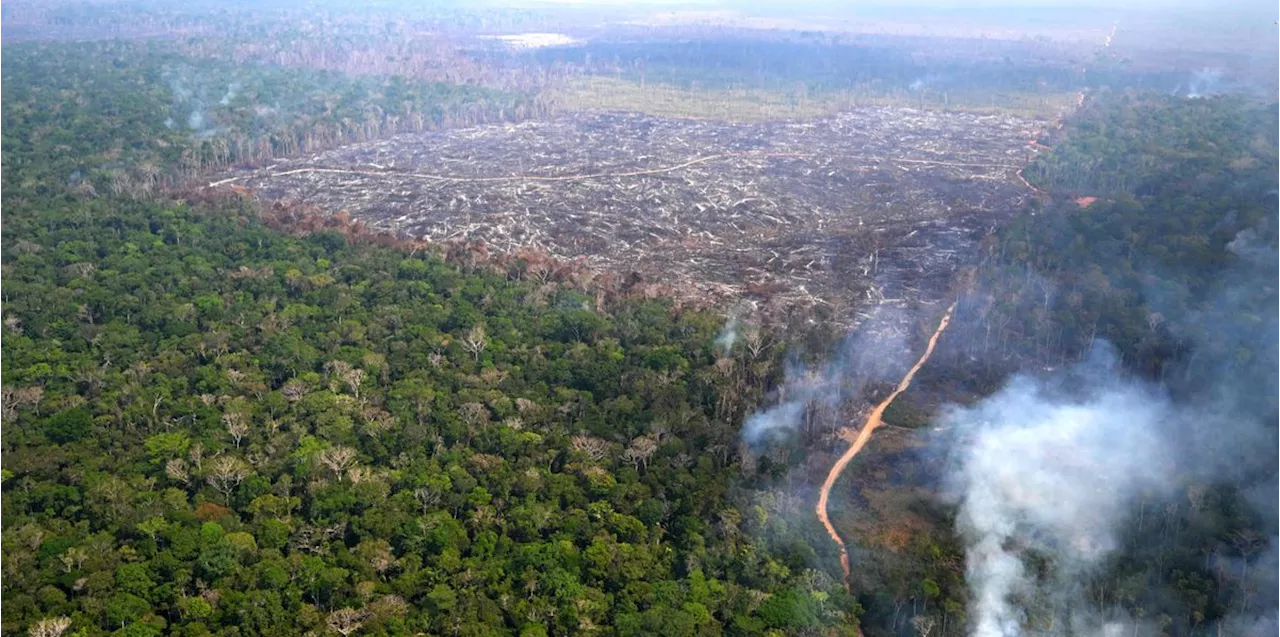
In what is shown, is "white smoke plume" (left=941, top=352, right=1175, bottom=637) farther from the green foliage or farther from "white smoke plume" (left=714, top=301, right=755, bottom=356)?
"white smoke plume" (left=714, top=301, right=755, bottom=356)

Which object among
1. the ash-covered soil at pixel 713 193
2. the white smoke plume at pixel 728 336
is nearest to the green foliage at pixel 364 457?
the white smoke plume at pixel 728 336

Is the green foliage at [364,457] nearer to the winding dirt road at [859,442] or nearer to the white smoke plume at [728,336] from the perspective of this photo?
the white smoke plume at [728,336]

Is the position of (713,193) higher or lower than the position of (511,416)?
higher

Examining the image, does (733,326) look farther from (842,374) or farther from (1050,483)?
(1050,483)

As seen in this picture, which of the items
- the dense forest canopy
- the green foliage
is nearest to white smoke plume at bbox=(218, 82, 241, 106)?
the dense forest canopy

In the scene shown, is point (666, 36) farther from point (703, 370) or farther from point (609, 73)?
point (703, 370)

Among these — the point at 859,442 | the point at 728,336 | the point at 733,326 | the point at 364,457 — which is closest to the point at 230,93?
the point at 733,326
